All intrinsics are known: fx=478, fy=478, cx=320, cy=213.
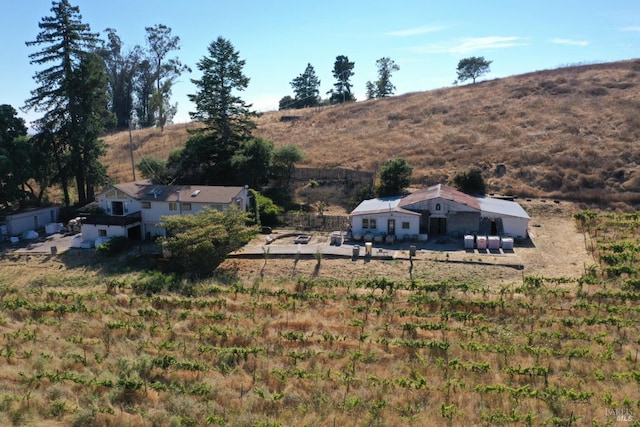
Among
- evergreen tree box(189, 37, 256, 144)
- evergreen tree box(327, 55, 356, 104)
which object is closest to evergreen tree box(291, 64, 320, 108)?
evergreen tree box(327, 55, 356, 104)

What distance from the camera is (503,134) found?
54.0 m

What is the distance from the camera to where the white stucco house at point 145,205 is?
108 ft

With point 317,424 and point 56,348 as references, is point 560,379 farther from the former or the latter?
point 56,348

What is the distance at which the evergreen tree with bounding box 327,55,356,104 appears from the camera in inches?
3312

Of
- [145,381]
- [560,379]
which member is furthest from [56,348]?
[560,379]

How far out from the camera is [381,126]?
63.3 meters

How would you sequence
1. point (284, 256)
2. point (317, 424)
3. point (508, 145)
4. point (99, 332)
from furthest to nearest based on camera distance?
point (508, 145)
point (284, 256)
point (99, 332)
point (317, 424)

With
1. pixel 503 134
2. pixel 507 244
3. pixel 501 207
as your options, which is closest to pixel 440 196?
pixel 501 207

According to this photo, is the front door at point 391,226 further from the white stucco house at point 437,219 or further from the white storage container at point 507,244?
the white storage container at point 507,244

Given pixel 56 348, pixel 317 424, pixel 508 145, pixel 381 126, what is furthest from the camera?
pixel 381 126

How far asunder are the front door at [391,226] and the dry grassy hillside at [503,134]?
13.5 m

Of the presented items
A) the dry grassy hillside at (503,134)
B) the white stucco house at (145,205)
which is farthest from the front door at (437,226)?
the white stucco house at (145,205)

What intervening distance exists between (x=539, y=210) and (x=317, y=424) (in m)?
31.3

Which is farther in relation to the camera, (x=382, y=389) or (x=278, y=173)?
(x=278, y=173)
